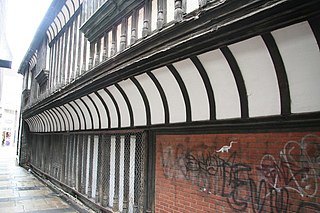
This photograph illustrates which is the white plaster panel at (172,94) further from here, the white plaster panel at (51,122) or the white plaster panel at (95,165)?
the white plaster panel at (51,122)

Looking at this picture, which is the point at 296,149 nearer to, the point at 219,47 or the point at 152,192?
the point at 219,47

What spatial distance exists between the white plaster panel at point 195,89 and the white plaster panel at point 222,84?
0.74 feet

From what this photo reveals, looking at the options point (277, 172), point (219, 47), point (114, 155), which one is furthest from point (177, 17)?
point (114, 155)

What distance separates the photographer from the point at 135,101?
241 inches

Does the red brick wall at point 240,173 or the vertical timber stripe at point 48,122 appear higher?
the vertical timber stripe at point 48,122

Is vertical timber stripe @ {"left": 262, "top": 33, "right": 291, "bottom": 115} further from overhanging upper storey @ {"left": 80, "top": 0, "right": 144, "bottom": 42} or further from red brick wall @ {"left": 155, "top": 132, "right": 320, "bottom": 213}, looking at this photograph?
overhanging upper storey @ {"left": 80, "top": 0, "right": 144, "bottom": 42}

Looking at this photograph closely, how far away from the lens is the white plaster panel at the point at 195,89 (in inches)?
168

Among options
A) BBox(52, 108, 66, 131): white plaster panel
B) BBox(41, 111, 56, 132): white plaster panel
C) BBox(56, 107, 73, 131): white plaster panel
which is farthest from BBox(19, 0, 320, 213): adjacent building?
BBox(41, 111, 56, 132): white plaster panel

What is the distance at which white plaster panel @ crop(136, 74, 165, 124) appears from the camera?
5.32 metres

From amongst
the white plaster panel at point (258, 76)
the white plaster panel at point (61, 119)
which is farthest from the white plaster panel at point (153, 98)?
the white plaster panel at point (61, 119)

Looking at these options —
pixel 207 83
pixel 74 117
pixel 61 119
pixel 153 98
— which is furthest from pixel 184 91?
pixel 61 119

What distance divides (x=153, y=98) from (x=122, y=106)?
4.48 feet

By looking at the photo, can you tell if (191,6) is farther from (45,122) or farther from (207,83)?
(45,122)

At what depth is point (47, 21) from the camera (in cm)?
1215
